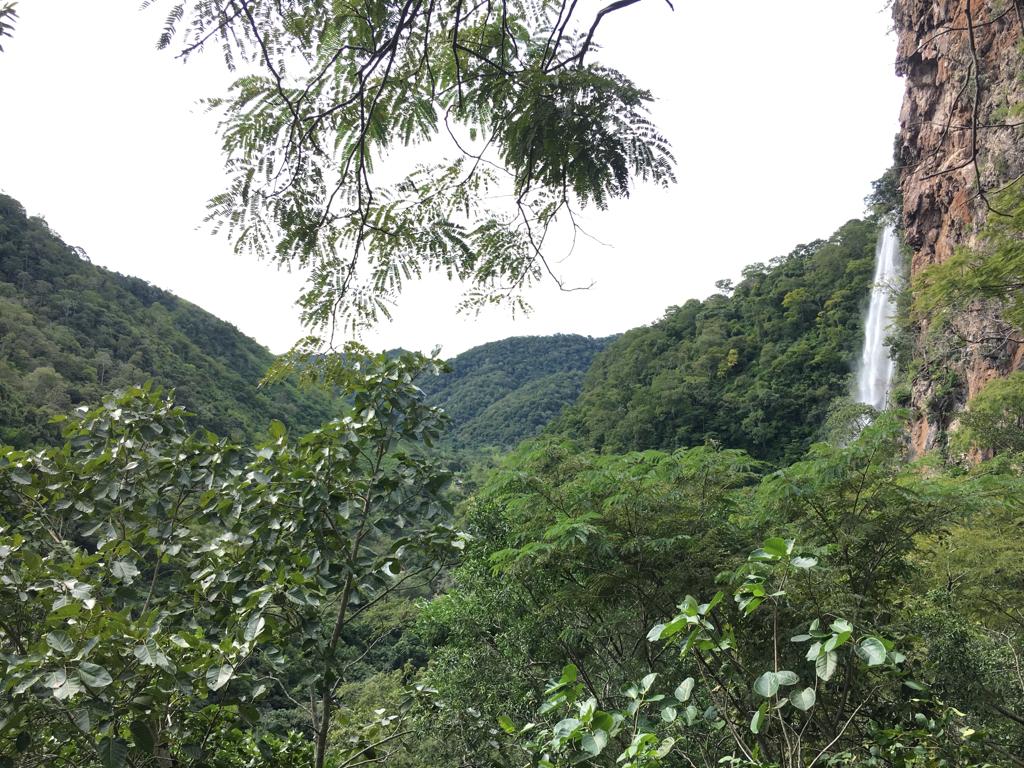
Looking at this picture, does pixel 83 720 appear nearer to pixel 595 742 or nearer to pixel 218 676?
pixel 218 676

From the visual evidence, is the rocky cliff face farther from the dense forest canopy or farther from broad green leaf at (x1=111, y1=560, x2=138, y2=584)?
broad green leaf at (x1=111, y1=560, x2=138, y2=584)

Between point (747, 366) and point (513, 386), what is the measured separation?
2302cm

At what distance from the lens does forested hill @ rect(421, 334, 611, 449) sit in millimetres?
45562

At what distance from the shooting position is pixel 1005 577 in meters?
7.10

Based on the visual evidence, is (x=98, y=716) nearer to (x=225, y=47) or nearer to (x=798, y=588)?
(x=225, y=47)

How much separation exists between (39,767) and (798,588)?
367cm

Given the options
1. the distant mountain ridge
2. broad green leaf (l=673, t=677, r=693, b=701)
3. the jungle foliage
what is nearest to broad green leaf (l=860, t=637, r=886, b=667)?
broad green leaf (l=673, t=677, r=693, b=701)

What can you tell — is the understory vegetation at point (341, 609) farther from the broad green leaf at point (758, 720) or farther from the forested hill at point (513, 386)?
the forested hill at point (513, 386)

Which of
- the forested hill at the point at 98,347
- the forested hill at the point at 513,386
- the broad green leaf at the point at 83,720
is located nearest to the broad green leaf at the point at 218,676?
the broad green leaf at the point at 83,720

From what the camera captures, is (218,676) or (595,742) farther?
(218,676)

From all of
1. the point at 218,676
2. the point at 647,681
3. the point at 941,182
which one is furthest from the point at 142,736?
the point at 941,182

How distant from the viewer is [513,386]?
54938mm

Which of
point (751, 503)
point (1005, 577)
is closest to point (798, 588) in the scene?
point (751, 503)

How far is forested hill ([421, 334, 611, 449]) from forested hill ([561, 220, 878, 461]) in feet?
22.0
